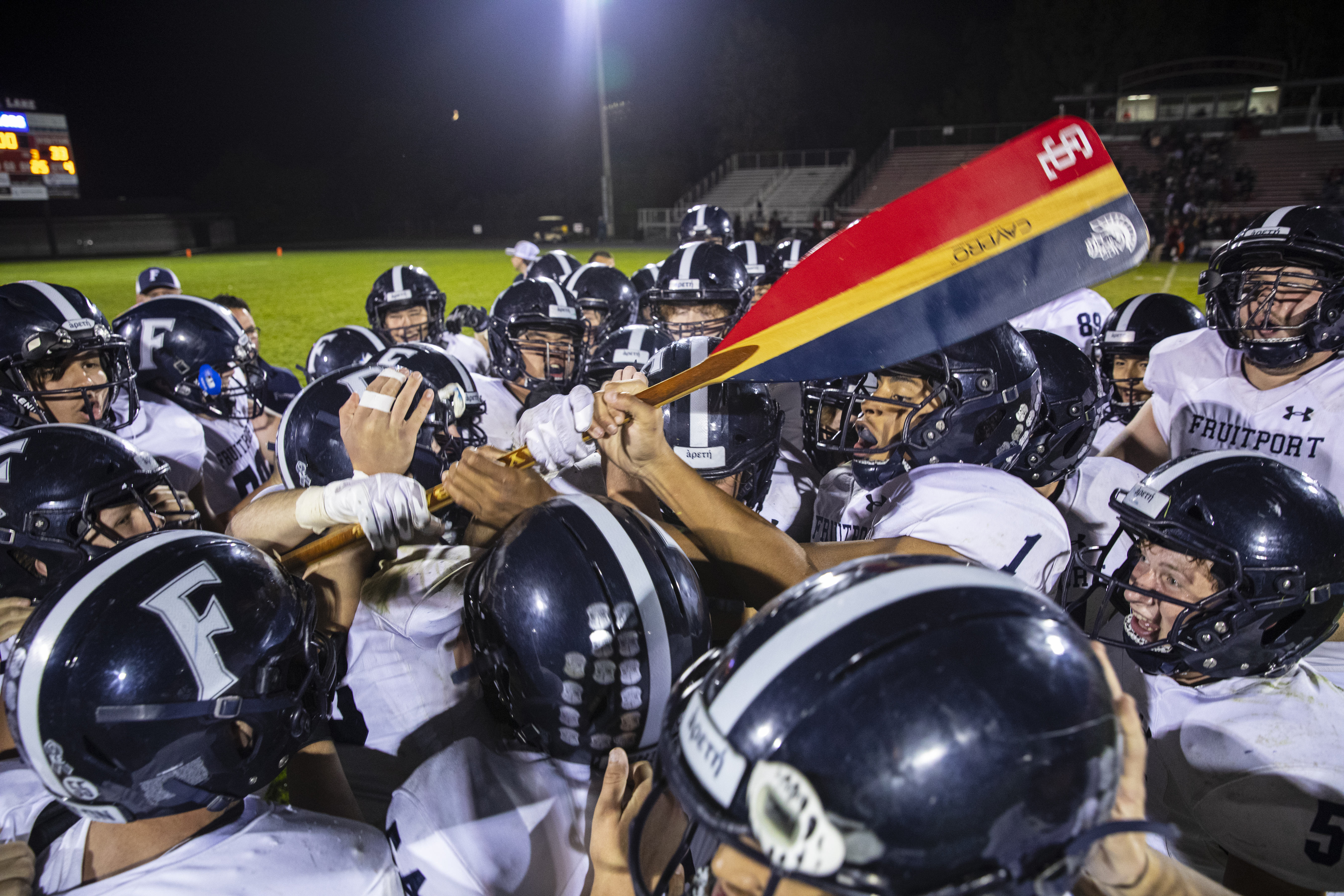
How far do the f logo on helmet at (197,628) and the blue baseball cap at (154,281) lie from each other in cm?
889

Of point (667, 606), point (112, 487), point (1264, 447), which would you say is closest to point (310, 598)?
point (667, 606)

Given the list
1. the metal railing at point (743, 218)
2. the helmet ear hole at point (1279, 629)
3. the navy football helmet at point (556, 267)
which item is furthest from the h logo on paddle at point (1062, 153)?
the metal railing at point (743, 218)

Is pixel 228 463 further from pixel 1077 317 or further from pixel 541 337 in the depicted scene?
pixel 1077 317

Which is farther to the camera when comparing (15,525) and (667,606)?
(15,525)

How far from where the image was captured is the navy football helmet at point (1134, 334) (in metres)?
4.93

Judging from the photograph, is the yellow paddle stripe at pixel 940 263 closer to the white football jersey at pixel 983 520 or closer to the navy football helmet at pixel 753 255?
the white football jersey at pixel 983 520

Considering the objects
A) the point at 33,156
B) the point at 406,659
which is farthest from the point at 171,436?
the point at 33,156

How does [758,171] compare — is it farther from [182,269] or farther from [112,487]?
[112,487]

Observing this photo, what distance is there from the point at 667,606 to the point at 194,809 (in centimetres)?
120

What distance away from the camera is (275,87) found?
67438 mm

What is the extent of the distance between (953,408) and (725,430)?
841mm

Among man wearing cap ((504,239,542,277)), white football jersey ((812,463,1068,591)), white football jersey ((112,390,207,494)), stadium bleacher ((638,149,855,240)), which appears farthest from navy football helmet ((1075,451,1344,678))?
stadium bleacher ((638,149,855,240))

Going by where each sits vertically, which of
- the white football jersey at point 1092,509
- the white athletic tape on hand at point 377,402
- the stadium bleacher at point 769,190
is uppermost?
the stadium bleacher at point 769,190

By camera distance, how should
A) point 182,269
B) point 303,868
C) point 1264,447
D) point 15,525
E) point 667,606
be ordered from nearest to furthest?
point 303,868 → point 667,606 → point 15,525 → point 1264,447 → point 182,269
